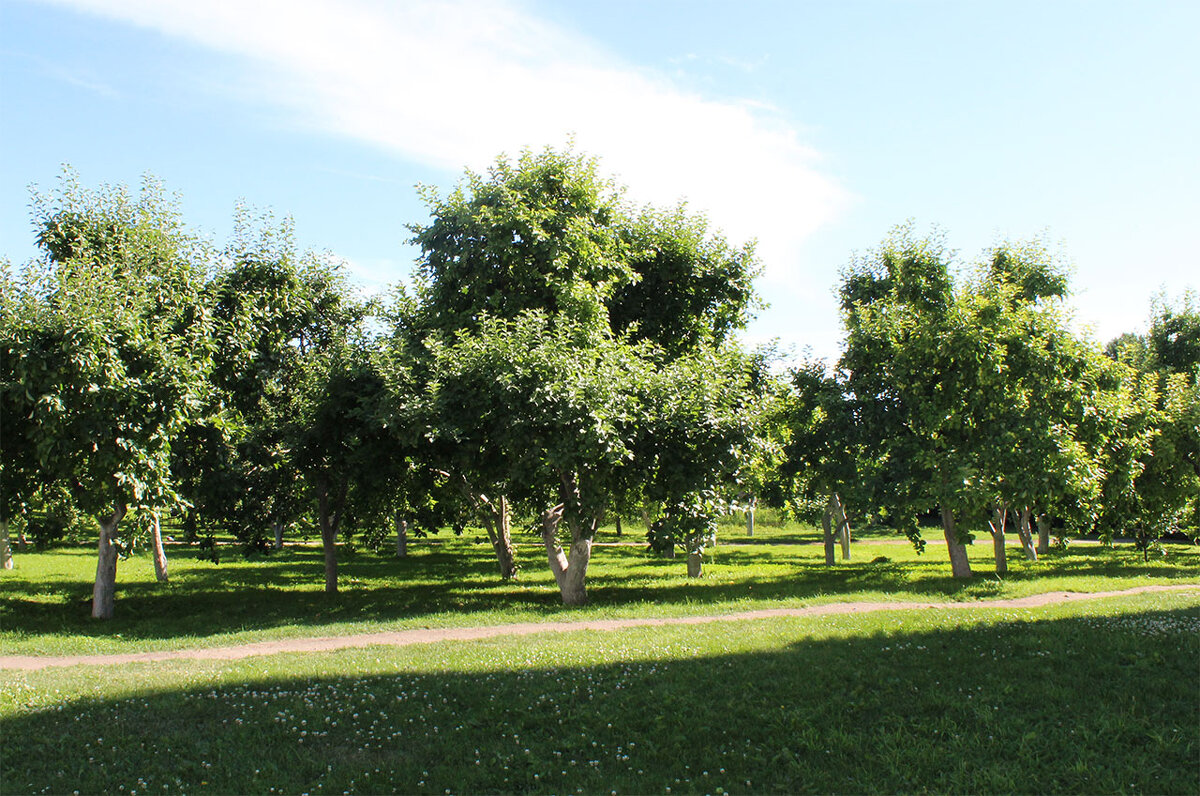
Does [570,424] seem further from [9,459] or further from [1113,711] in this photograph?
[9,459]

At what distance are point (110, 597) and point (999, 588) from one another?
20785 millimetres

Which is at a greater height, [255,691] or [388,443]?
[388,443]

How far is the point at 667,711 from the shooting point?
7.61 metres

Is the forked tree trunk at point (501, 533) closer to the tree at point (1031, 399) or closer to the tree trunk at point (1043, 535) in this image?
the tree at point (1031, 399)

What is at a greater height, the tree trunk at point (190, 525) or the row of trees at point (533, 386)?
the row of trees at point (533, 386)

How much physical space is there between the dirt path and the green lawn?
73cm

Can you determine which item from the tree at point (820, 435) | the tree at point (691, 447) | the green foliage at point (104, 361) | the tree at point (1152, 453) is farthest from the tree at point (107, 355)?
the tree at point (1152, 453)

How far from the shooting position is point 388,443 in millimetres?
18500

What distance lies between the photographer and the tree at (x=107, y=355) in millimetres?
12977

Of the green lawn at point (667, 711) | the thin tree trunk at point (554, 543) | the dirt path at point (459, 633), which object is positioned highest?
the thin tree trunk at point (554, 543)

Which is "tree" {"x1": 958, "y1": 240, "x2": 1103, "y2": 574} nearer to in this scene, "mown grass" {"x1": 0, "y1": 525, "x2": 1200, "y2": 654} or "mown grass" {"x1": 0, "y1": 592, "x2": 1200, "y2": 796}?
"mown grass" {"x1": 0, "y1": 525, "x2": 1200, "y2": 654}

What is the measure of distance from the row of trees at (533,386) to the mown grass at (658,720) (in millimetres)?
5759

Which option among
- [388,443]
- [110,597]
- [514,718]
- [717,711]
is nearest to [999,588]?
[717,711]

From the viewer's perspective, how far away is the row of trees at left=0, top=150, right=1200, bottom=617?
14352mm
